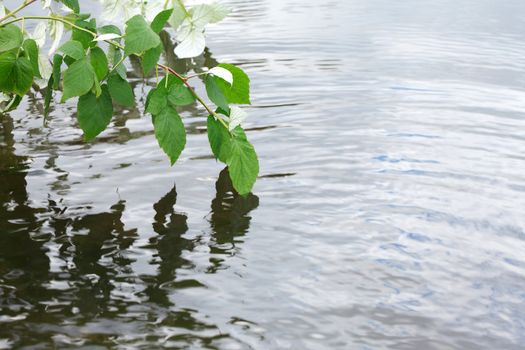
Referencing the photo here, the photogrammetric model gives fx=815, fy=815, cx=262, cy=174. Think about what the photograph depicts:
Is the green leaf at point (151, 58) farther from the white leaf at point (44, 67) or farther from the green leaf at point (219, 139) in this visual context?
the white leaf at point (44, 67)

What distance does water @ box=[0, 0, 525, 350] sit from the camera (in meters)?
2.20

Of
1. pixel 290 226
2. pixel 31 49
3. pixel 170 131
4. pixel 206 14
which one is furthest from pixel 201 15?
pixel 290 226

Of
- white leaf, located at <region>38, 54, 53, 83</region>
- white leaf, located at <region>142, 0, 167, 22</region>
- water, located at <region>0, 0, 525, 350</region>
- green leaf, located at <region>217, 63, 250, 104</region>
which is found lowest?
water, located at <region>0, 0, 525, 350</region>

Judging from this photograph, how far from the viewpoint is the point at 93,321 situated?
2189 millimetres

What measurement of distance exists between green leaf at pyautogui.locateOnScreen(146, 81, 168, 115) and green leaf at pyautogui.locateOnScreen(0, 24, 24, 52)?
0.43 metres

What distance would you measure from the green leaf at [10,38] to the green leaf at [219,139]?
1.95 ft

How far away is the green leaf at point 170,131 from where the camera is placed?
88.0 inches

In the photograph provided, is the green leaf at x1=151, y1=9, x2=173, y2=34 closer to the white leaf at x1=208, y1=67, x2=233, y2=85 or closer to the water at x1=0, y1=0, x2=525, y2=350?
the white leaf at x1=208, y1=67, x2=233, y2=85

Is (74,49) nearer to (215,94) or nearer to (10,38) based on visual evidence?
(10,38)

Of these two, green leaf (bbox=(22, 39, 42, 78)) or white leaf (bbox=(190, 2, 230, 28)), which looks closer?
white leaf (bbox=(190, 2, 230, 28))

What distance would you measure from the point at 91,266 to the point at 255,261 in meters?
0.50

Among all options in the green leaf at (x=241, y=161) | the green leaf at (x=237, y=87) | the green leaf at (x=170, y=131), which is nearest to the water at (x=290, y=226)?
the green leaf at (x=241, y=161)

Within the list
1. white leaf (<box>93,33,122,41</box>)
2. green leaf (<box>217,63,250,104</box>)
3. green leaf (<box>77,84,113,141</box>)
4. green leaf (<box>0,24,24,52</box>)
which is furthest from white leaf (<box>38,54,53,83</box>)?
green leaf (<box>217,63,250,104</box>)

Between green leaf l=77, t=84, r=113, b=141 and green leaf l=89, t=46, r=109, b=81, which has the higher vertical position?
green leaf l=89, t=46, r=109, b=81
